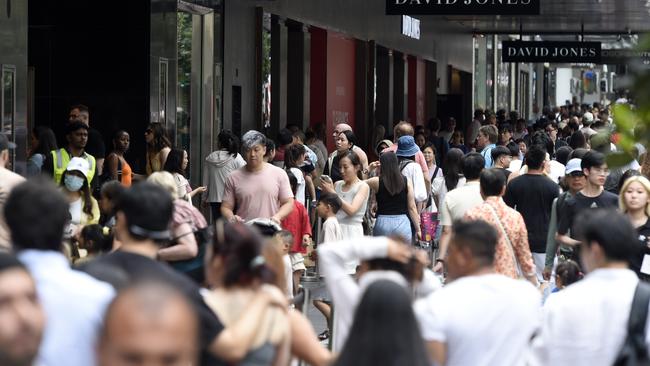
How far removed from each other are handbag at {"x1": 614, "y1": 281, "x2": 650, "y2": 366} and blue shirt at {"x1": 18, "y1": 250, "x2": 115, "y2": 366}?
215 cm

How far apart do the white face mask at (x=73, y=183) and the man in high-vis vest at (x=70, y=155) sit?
1802mm

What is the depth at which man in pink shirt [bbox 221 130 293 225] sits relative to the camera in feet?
37.8

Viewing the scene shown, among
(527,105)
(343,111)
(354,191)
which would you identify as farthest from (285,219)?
(527,105)

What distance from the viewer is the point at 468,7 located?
62.8 ft

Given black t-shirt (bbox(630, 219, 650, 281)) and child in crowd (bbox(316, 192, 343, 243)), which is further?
child in crowd (bbox(316, 192, 343, 243))

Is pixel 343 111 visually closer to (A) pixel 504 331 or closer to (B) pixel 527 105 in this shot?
(A) pixel 504 331

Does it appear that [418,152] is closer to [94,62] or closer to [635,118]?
[94,62]

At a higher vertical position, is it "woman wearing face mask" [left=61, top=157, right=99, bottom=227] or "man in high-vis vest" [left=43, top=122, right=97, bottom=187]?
"man in high-vis vest" [left=43, top=122, right=97, bottom=187]

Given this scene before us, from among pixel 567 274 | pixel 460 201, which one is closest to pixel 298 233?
pixel 460 201

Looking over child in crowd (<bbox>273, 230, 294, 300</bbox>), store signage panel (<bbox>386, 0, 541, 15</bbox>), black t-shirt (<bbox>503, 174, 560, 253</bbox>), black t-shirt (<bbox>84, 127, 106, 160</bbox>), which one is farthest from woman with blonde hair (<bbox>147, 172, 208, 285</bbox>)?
store signage panel (<bbox>386, 0, 541, 15</bbox>)

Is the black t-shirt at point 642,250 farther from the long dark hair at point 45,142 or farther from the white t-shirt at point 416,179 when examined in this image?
the long dark hair at point 45,142

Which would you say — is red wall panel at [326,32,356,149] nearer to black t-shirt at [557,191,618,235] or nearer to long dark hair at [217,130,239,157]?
long dark hair at [217,130,239,157]

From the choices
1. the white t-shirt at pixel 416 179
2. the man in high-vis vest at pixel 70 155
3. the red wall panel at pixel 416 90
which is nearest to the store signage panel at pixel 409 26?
the red wall panel at pixel 416 90

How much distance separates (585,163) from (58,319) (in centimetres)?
633
